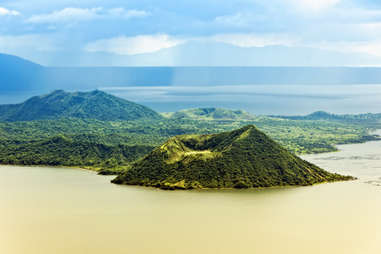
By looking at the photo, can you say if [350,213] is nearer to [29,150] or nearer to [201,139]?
[201,139]

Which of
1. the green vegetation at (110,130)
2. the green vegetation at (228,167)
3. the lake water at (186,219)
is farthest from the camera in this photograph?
the green vegetation at (110,130)

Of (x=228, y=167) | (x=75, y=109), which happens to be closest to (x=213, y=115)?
(x=75, y=109)

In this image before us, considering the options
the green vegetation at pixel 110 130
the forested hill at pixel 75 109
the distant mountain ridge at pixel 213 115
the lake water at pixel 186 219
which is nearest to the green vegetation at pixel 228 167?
the lake water at pixel 186 219

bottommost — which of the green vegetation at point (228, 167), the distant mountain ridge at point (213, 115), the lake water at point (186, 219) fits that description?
the lake water at point (186, 219)

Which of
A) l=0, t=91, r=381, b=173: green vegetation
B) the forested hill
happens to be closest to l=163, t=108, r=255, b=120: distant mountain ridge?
l=0, t=91, r=381, b=173: green vegetation

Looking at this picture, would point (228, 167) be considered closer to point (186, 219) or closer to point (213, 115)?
point (186, 219)

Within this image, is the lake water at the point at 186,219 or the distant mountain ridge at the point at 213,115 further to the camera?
the distant mountain ridge at the point at 213,115

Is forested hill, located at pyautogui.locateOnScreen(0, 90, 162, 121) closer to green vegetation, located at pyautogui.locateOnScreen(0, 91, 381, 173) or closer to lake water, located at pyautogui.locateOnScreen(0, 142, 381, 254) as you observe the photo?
green vegetation, located at pyautogui.locateOnScreen(0, 91, 381, 173)

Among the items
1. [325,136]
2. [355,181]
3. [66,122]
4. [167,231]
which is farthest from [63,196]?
[66,122]

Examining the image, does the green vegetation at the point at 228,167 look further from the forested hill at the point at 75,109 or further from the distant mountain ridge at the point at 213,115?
the distant mountain ridge at the point at 213,115
